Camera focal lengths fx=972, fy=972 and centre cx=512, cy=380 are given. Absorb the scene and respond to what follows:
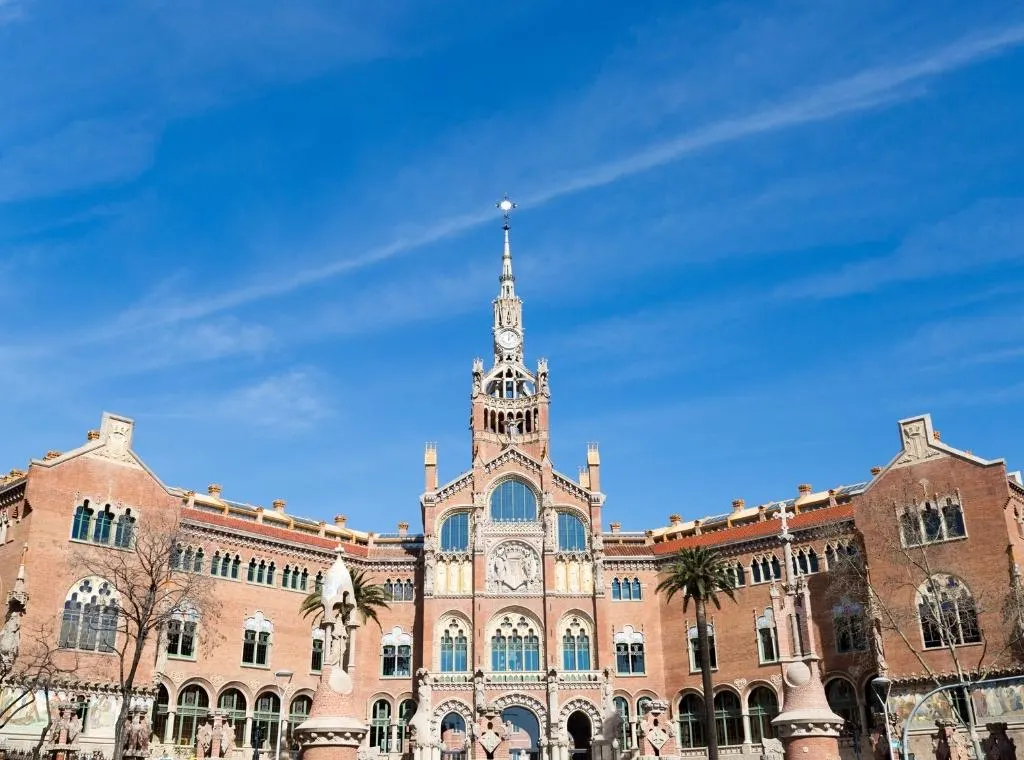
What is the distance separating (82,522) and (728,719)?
41.2 metres

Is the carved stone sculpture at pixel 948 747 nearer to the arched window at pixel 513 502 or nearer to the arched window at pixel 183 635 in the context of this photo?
the arched window at pixel 513 502

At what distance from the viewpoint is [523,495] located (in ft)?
227

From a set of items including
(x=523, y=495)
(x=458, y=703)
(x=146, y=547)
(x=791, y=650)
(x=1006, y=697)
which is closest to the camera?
(x=791, y=650)

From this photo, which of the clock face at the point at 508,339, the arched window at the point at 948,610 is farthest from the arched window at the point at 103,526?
the arched window at the point at 948,610

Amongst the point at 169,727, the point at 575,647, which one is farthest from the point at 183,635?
the point at 575,647

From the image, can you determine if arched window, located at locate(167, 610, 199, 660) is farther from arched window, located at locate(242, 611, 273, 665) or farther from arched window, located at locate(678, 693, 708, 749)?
arched window, located at locate(678, 693, 708, 749)

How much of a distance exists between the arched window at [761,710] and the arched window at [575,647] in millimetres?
10667

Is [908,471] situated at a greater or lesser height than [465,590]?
greater

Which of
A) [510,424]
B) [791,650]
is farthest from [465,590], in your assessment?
[791,650]

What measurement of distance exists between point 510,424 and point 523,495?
731 centimetres

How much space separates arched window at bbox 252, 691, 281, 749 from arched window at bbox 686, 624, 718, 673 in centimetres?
2679

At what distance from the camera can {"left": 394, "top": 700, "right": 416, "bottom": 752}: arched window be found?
62.5 m

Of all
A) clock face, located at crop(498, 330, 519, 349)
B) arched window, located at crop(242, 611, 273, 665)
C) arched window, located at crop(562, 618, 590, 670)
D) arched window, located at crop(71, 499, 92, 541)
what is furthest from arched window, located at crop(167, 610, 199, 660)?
clock face, located at crop(498, 330, 519, 349)

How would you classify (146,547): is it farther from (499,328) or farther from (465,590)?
(499,328)
